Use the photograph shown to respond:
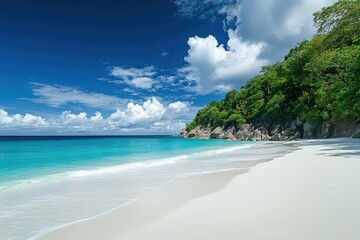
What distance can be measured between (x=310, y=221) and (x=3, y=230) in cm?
495

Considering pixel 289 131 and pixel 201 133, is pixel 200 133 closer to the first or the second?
pixel 201 133

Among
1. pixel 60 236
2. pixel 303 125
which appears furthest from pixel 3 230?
pixel 303 125

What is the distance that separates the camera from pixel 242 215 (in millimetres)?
3475

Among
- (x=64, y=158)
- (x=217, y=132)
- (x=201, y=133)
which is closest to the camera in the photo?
(x=64, y=158)

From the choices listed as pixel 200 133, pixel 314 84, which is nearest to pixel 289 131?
pixel 314 84

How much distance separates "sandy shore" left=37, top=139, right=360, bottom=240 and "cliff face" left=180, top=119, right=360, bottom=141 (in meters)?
22.6

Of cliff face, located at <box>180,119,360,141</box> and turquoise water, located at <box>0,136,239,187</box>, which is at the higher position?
cliff face, located at <box>180,119,360,141</box>

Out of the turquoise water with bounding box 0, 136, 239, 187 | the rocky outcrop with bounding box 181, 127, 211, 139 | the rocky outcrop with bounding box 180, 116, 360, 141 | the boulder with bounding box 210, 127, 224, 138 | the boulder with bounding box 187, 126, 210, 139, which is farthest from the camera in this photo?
the boulder with bounding box 187, 126, 210, 139

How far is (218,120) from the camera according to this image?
74.3 metres

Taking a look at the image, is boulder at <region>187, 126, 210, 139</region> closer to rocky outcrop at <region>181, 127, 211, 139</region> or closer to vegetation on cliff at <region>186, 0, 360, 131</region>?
rocky outcrop at <region>181, 127, 211, 139</region>

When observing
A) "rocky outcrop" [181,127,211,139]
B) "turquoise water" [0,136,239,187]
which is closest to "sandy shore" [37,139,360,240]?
"turquoise water" [0,136,239,187]

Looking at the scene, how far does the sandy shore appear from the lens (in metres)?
2.83

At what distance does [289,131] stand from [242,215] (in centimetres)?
4419

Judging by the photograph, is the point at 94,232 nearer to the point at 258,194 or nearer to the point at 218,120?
the point at 258,194
